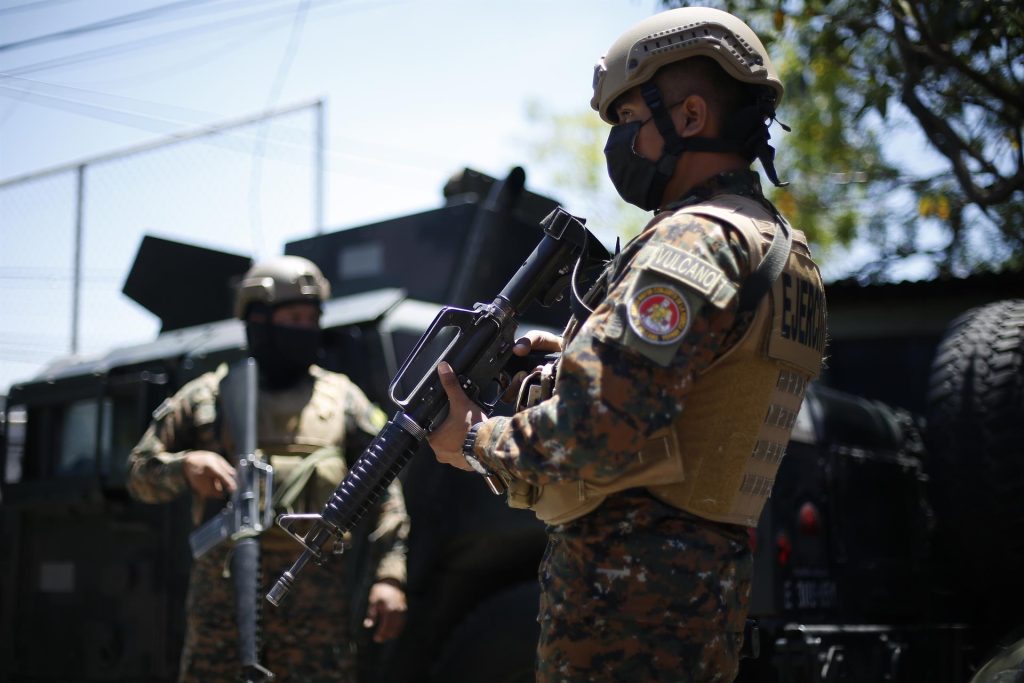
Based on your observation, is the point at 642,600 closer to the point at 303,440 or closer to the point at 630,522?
the point at 630,522

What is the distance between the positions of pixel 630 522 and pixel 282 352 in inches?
91.7

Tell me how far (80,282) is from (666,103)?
6101 mm

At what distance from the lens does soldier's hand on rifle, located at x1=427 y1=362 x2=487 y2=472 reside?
245 cm

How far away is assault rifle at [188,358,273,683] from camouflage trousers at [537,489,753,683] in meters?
1.78

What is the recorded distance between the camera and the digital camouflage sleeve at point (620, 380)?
1.99 metres

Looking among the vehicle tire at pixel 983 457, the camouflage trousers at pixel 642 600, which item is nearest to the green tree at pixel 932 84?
the vehicle tire at pixel 983 457

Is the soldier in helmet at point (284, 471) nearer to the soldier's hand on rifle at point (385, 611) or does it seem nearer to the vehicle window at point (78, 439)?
the soldier's hand on rifle at point (385, 611)

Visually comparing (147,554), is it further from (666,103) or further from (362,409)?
(666,103)

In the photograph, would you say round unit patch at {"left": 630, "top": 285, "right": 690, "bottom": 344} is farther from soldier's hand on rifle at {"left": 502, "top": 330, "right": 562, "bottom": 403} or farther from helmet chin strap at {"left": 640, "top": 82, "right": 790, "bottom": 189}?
soldier's hand on rifle at {"left": 502, "top": 330, "right": 562, "bottom": 403}

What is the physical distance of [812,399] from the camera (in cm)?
443

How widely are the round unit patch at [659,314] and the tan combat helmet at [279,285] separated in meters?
2.41

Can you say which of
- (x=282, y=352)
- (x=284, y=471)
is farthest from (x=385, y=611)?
(x=282, y=352)

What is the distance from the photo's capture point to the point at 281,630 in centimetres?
380

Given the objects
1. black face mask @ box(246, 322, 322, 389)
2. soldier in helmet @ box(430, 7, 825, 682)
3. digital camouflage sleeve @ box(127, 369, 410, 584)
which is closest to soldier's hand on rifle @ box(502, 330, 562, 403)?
soldier in helmet @ box(430, 7, 825, 682)
